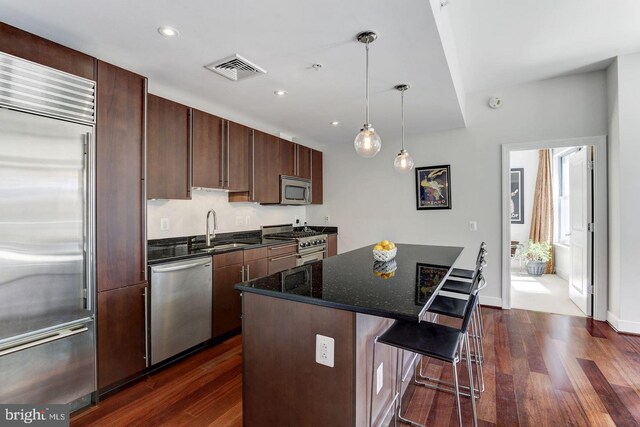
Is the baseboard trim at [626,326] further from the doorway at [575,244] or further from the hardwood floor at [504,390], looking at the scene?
the doorway at [575,244]

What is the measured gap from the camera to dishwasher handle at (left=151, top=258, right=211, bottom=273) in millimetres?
2406

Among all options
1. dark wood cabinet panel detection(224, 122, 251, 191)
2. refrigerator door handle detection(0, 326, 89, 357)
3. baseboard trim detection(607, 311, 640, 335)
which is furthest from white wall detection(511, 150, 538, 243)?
refrigerator door handle detection(0, 326, 89, 357)

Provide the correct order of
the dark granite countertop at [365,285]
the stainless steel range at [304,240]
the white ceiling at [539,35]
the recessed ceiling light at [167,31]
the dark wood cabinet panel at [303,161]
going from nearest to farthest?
the dark granite countertop at [365,285], the recessed ceiling light at [167,31], the white ceiling at [539,35], the stainless steel range at [304,240], the dark wood cabinet panel at [303,161]

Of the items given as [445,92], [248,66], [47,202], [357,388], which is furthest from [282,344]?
[445,92]

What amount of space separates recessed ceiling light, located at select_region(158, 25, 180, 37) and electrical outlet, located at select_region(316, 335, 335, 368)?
194 centimetres

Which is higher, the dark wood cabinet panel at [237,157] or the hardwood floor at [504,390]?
the dark wood cabinet panel at [237,157]

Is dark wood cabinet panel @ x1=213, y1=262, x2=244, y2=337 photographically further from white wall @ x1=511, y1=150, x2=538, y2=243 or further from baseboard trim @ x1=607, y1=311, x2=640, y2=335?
white wall @ x1=511, y1=150, x2=538, y2=243

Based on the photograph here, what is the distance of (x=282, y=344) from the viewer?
1609 mm

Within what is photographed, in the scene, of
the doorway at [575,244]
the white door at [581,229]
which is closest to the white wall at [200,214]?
the doorway at [575,244]

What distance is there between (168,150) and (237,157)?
0.83 meters

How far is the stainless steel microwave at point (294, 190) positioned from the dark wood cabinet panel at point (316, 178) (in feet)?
0.56

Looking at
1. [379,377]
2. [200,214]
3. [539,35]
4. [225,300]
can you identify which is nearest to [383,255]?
[379,377]

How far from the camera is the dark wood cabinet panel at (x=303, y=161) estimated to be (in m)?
4.61

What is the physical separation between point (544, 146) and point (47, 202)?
470 centimetres
